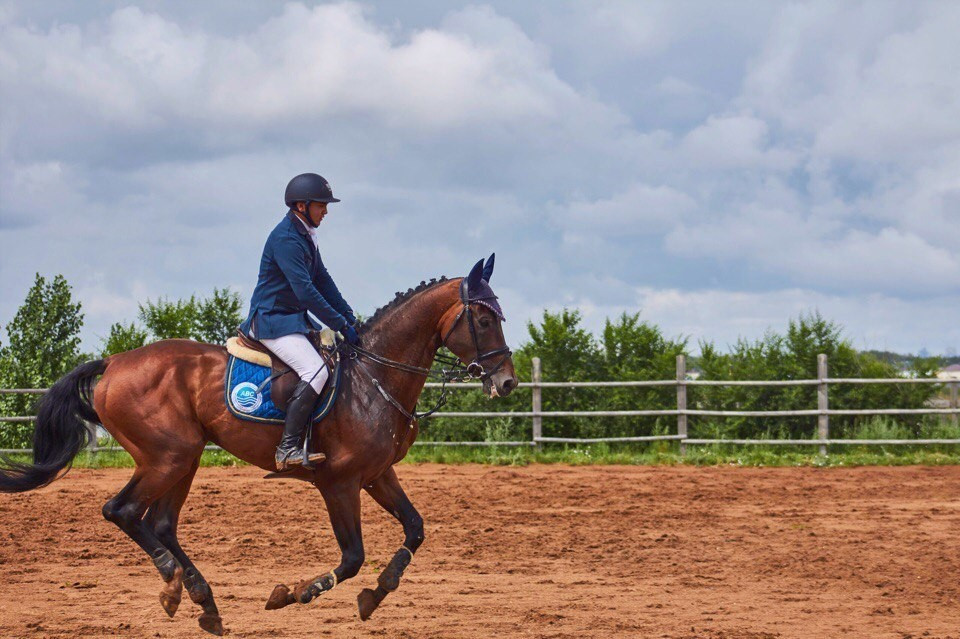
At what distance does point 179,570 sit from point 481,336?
2384 mm

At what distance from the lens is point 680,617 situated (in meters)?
6.60

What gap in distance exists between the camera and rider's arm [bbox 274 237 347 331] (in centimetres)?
578

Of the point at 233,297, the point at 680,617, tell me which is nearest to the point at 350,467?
the point at 680,617

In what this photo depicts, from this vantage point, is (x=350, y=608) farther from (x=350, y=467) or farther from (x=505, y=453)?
(x=505, y=453)

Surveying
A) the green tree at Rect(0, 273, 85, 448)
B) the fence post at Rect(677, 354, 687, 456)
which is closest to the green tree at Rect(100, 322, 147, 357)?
the green tree at Rect(0, 273, 85, 448)

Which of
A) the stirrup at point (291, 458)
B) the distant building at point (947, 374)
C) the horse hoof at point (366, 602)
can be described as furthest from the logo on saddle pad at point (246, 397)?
the distant building at point (947, 374)

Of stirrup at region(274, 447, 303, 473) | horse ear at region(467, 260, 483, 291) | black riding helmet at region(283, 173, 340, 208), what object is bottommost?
stirrup at region(274, 447, 303, 473)

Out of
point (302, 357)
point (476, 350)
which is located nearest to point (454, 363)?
point (476, 350)

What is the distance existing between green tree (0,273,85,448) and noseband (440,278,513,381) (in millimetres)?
15847

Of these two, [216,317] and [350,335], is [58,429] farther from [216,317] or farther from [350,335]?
[216,317]

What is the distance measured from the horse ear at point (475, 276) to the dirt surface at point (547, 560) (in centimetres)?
225

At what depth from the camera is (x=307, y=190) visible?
6055 mm

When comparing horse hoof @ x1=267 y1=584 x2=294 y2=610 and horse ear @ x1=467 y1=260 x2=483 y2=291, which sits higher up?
horse ear @ x1=467 y1=260 x2=483 y2=291

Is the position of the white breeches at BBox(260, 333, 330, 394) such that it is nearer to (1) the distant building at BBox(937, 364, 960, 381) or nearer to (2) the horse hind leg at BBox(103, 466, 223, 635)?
(2) the horse hind leg at BBox(103, 466, 223, 635)
